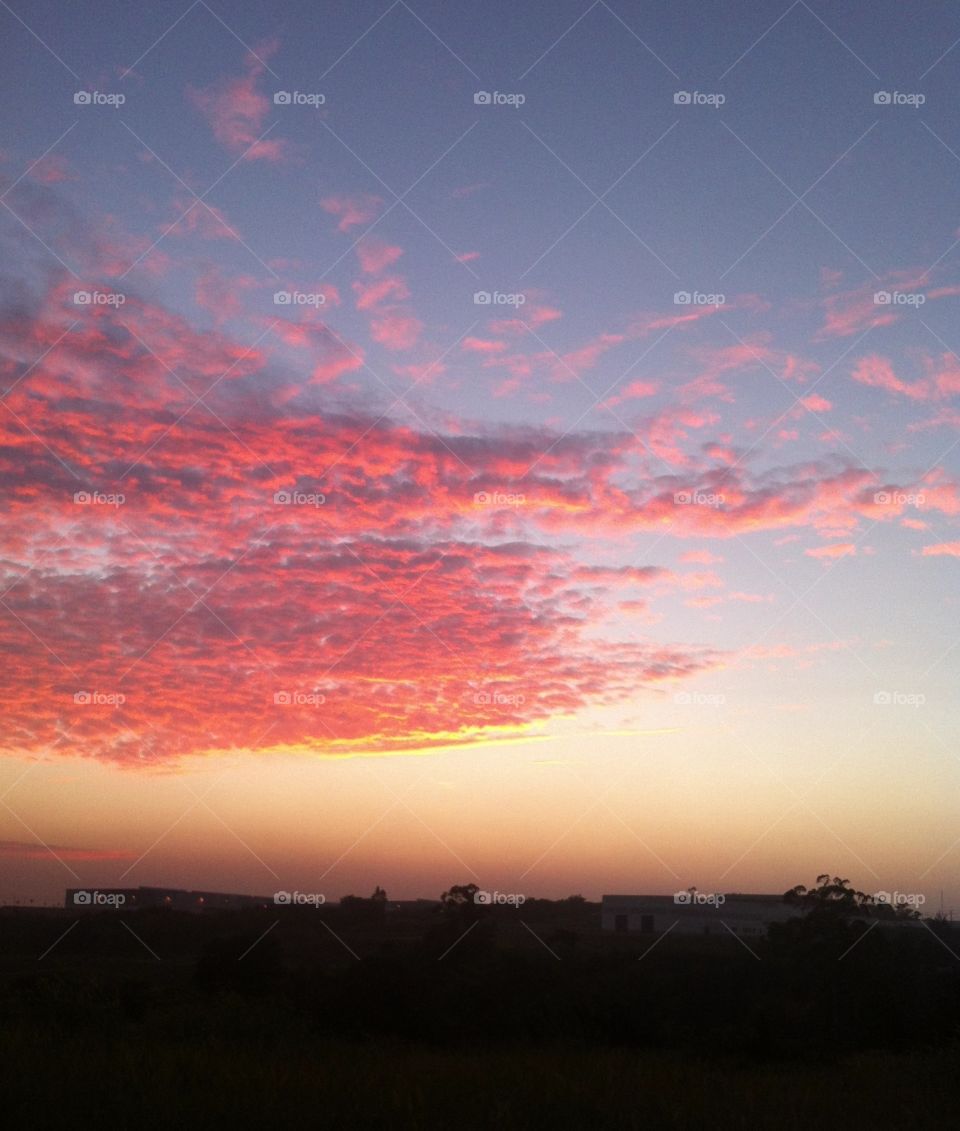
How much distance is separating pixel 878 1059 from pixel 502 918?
1929 inches

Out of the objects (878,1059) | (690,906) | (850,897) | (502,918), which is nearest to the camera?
(878,1059)

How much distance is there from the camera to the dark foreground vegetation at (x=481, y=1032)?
449 inches

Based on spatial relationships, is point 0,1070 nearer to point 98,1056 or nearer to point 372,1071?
point 98,1056

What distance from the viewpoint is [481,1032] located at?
2947 cm

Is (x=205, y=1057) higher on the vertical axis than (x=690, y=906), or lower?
higher

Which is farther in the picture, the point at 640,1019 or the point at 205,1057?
the point at 640,1019

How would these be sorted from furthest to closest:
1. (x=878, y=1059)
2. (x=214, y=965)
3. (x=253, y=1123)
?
(x=214, y=965), (x=878, y=1059), (x=253, y=1123)

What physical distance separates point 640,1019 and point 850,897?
448 inches

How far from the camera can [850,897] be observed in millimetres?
38188

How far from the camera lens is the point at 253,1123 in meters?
10.6

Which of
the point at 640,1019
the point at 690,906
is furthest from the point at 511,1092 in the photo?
the point at 690,906

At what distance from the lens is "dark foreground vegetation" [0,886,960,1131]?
11406mm

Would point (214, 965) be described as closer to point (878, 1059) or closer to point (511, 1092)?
point (878, 1059)

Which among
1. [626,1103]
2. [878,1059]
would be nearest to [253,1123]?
[626,1103]
